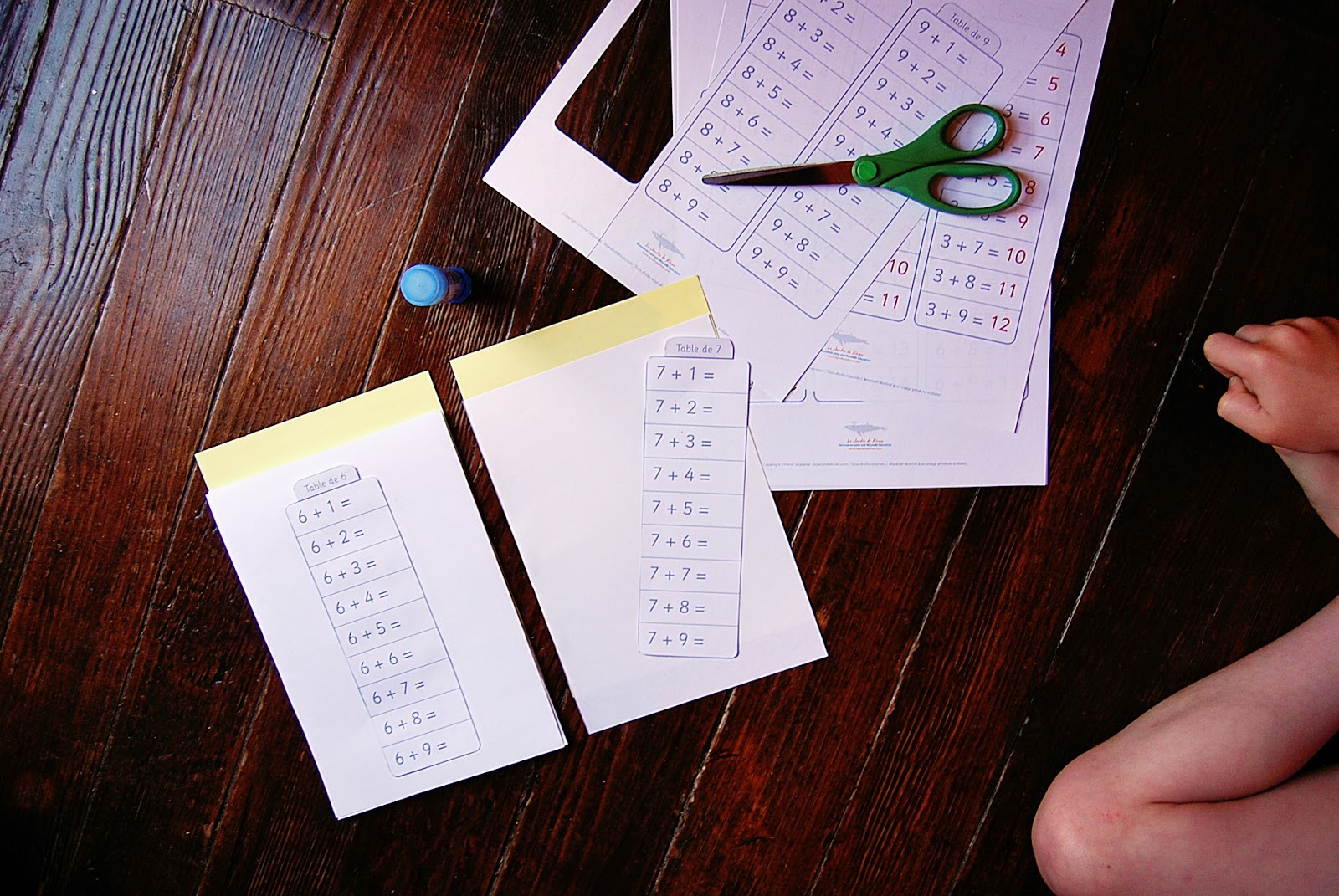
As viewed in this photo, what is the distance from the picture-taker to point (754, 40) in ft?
2.30

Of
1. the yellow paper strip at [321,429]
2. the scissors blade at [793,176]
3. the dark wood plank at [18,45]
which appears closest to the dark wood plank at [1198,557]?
the scissors blade at [793,176]

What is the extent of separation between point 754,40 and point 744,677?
0.53m

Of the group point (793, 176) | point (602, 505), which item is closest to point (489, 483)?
point (602, 505)

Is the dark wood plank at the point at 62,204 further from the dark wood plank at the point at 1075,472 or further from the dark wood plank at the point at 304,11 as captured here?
the dark wood plank at the point at 1075,472

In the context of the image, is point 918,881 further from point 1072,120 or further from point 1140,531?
point 1072,120

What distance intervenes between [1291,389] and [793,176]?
1.38ft

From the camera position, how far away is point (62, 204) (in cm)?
72

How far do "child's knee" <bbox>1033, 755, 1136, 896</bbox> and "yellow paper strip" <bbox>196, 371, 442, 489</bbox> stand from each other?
60cm

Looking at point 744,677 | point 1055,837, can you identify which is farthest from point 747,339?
point 1055,837

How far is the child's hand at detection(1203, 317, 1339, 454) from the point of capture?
2.18ft

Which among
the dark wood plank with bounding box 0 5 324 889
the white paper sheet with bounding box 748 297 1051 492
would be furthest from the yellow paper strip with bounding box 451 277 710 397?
the dark wood plank with bounding box 0 5 324 889

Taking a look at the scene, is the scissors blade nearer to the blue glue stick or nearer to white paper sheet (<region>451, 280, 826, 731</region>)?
white paper sheet (<region>451, 280, 826, 731</region>)

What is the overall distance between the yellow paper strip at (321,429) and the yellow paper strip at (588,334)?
0.05m

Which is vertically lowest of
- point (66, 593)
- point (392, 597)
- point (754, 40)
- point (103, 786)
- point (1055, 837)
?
point (103, 786)
